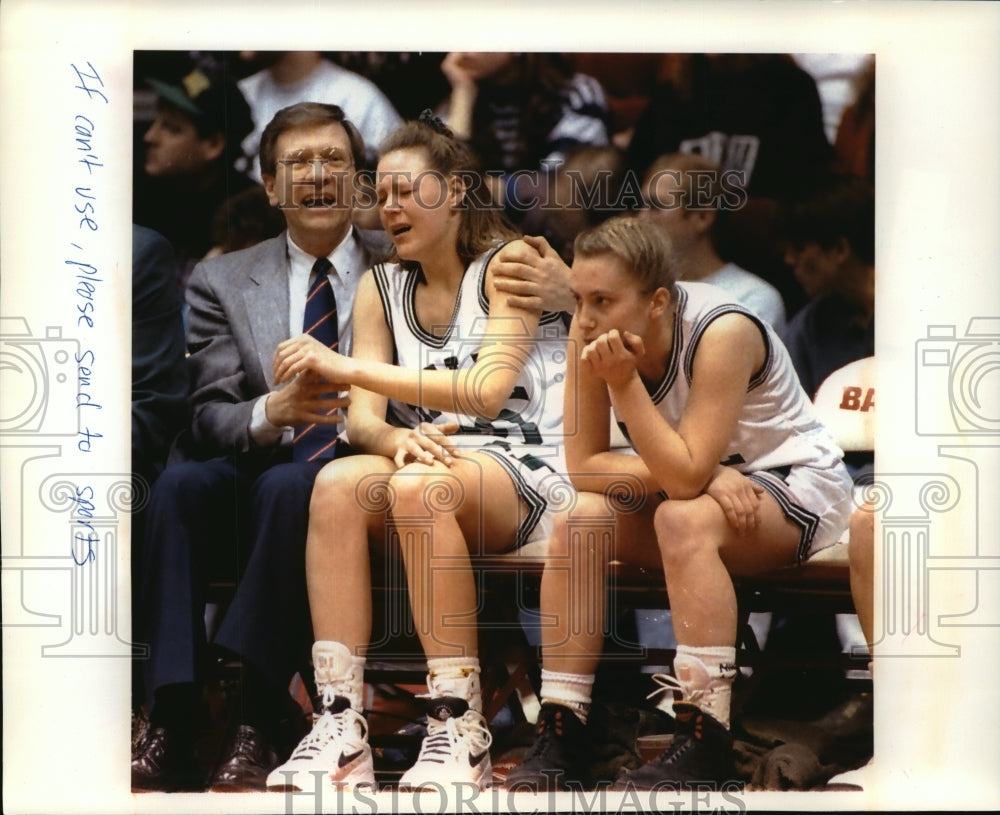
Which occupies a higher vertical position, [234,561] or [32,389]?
[32,389]

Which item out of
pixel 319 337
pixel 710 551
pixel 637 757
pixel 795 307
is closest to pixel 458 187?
pixel 319 337

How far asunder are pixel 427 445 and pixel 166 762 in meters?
1.13

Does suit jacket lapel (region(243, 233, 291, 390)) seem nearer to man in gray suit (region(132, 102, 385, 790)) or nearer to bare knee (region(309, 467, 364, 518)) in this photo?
man in gray suit (region(132, 102, 385, 790))

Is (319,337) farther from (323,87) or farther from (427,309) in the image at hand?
(323,87)

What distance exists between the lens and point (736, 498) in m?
3.50

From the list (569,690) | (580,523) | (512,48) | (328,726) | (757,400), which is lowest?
(328,726)

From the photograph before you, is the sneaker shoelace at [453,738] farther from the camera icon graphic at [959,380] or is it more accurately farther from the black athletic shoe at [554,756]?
the camera icon graphic at [959,380]

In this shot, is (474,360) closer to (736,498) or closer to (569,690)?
(736,498)

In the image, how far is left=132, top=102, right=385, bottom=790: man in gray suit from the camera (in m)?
3.55

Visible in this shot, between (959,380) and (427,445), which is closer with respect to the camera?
(427,445)

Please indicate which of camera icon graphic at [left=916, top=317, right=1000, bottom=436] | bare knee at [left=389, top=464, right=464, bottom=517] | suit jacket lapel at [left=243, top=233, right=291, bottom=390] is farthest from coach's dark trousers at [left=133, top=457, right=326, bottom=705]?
camera icon graphic at [left=916, top=317, right=1000, bottom=436]

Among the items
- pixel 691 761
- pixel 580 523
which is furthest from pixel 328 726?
pixel 691 761

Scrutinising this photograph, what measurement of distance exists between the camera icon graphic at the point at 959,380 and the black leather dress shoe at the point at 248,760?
78.4 inches

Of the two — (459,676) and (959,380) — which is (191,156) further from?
(959,380)
